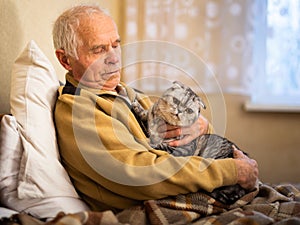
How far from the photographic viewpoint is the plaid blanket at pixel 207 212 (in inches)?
54.4

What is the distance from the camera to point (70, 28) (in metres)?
1.75

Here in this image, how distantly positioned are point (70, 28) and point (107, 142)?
472 millimetres

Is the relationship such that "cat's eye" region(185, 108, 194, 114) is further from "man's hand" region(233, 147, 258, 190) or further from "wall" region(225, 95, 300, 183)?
"wall" region(225, 95, 300, 183)

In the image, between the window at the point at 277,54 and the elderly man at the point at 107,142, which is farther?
the window at the point at 277,54

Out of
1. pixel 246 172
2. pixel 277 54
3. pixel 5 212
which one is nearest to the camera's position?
pixel 5 212

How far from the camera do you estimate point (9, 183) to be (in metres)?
1.51

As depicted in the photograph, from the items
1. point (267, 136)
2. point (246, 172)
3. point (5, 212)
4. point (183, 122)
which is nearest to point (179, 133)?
point (183, 122)

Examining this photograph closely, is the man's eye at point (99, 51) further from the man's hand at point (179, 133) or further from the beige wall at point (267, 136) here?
the beige wall at point (267, 136)

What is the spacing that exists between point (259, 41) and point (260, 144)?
2.09 ft

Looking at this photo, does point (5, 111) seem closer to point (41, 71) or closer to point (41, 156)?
point (41, 71)

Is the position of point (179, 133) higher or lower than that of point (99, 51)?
lower

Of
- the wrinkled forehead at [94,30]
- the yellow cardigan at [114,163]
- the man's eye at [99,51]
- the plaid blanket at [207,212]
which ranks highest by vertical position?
the wrinkled forehead at [94,30]

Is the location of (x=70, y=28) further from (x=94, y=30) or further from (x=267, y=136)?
(x=267, y=136)

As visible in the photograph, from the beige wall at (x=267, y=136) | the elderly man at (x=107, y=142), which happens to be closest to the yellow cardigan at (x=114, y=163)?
the elderly man at (x=107, y=142)
